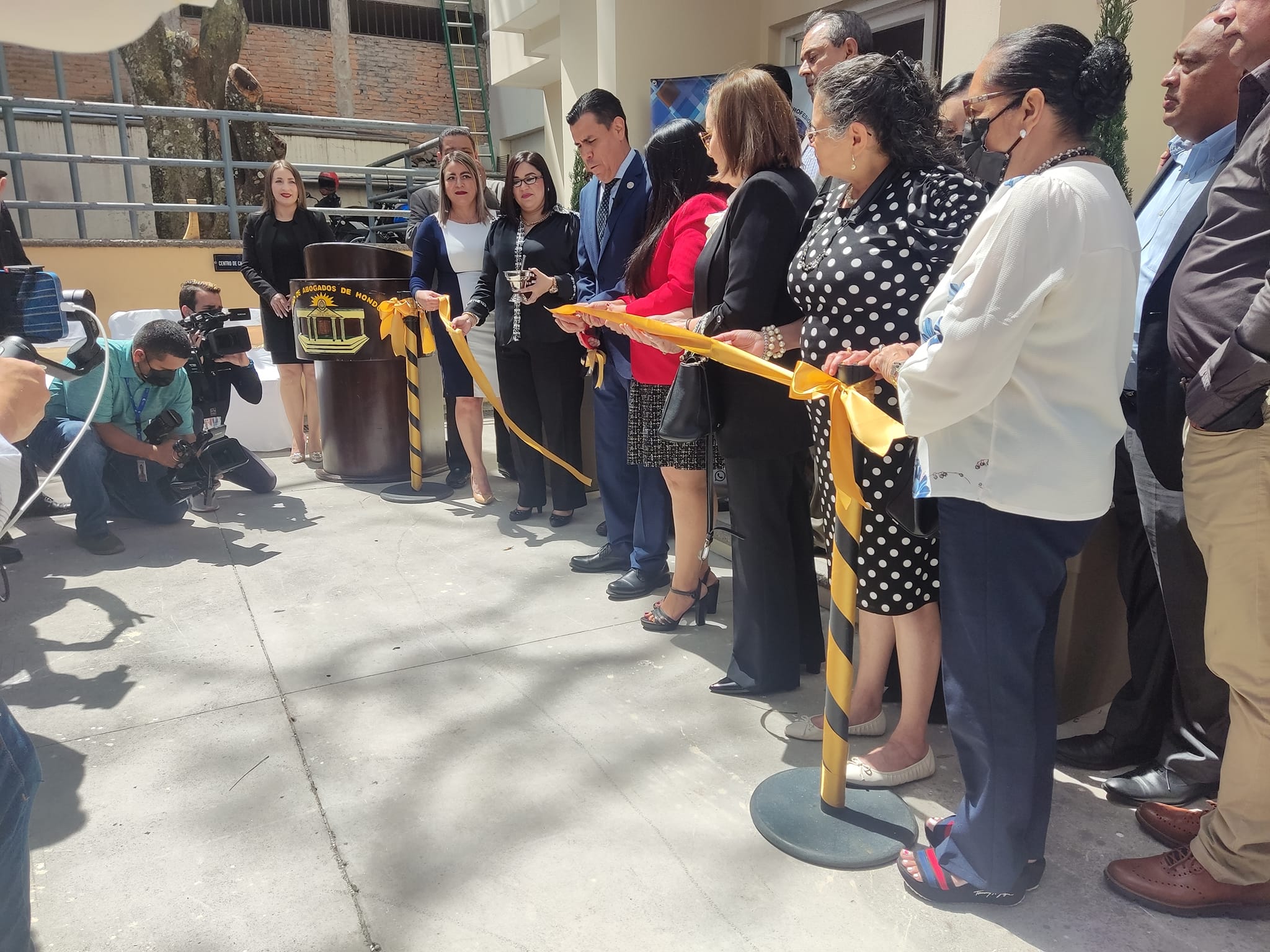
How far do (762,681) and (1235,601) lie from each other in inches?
60.3

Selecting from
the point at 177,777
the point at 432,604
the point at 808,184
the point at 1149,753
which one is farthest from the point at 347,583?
the point at 1149,753

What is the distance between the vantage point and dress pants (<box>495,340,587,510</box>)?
492 cm

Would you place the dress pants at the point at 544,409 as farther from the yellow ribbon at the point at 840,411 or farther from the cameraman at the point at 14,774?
the cameraman at the point at 14,774

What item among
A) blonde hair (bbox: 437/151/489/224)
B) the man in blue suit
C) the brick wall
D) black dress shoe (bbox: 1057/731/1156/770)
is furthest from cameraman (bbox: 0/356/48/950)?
the brick wall

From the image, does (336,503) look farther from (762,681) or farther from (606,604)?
(762,681)

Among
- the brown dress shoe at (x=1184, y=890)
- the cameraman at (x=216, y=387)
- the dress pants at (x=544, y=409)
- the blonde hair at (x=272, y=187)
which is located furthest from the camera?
the blonde hair at (x=272, y=187)

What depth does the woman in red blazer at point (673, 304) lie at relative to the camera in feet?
10.8

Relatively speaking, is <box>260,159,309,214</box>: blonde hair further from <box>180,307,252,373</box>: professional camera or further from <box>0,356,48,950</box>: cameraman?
<box>0,356,48,950</box>: cameraman

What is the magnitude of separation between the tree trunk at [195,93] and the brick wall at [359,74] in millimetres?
5258

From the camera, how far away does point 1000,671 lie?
199 centimetres

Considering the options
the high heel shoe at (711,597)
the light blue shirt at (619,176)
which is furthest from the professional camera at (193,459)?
the high heel shoe at (711,597)

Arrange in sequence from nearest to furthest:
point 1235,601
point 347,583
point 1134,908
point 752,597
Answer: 1. point 1235,601
2. point 1134,908
3. point 752,597
4. point 347,583

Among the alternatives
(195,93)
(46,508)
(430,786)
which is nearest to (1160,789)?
(430,786)

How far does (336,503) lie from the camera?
18.7ft
